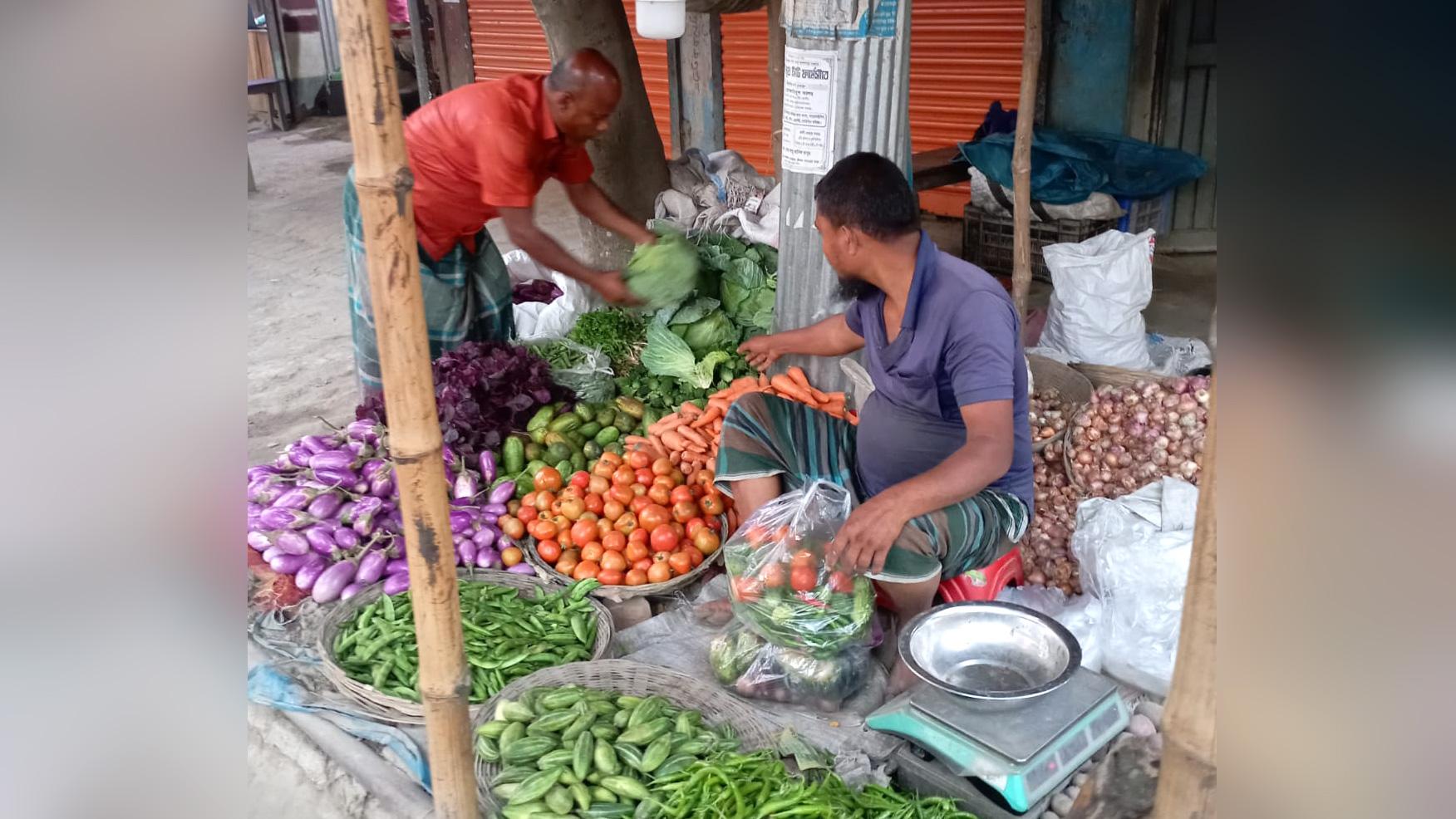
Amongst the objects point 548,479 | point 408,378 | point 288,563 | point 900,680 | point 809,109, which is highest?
point 809,109

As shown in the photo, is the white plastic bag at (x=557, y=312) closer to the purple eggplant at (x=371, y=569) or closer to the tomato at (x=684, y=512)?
the tomato at (x=684, y=512)

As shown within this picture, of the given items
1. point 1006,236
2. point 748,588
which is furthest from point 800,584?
point 1006,236

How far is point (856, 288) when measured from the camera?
3197 millimetres

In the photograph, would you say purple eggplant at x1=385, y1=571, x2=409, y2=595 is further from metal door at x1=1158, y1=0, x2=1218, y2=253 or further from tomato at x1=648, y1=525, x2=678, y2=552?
metal door at x1=1158, y1=0, x2=1218, y2=253

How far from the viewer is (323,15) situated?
14406mm

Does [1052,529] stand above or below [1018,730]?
below

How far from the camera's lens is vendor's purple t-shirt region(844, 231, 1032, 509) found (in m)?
2.81

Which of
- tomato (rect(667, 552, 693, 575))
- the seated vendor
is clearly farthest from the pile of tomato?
the seated vendor

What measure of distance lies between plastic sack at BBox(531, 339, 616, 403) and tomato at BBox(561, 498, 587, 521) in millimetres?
834

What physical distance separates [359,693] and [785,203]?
236 centimetres

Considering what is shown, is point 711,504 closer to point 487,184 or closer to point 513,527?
point 513,527

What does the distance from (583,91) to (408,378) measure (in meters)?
2.37
